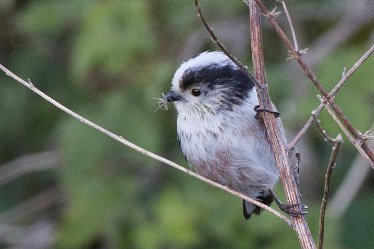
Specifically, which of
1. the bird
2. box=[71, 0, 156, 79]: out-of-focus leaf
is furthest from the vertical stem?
box=[71, 0, 156, 79]: out-of-focus leaf

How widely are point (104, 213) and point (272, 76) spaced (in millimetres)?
1100

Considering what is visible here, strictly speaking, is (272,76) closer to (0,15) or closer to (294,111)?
(294,111)

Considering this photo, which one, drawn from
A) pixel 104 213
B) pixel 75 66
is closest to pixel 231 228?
pixel 104 213

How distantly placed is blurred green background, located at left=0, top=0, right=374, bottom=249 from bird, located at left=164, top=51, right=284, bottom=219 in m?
0.98

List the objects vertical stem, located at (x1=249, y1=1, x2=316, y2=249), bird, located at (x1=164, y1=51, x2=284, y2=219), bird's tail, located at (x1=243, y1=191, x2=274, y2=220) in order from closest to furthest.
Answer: vertical stem, located at (x1=249, y1=1, x2=316, y2=249)
bird, located at (x1=164, y1=51, x2=284, y2=219)
bird's tail, located at (x1=243, y1=191, x2=274, y2=220)

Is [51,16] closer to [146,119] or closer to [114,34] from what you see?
[114,34]

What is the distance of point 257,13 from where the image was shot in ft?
9.62

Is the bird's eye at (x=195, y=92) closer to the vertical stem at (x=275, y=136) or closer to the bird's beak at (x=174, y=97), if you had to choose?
the bird's beak at (x=174, y=97)

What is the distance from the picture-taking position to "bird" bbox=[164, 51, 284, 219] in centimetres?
353

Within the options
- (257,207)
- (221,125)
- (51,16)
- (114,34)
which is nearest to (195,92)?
(221,125)

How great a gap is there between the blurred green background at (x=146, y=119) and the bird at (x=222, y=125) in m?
0.98

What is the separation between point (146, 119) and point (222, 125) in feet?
4.50

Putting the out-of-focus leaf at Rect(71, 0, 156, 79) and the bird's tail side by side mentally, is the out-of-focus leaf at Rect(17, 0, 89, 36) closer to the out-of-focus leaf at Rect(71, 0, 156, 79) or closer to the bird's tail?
the out-of-focus leaf at Rect(71, 0, 156, 79)

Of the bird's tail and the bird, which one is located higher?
the bird
